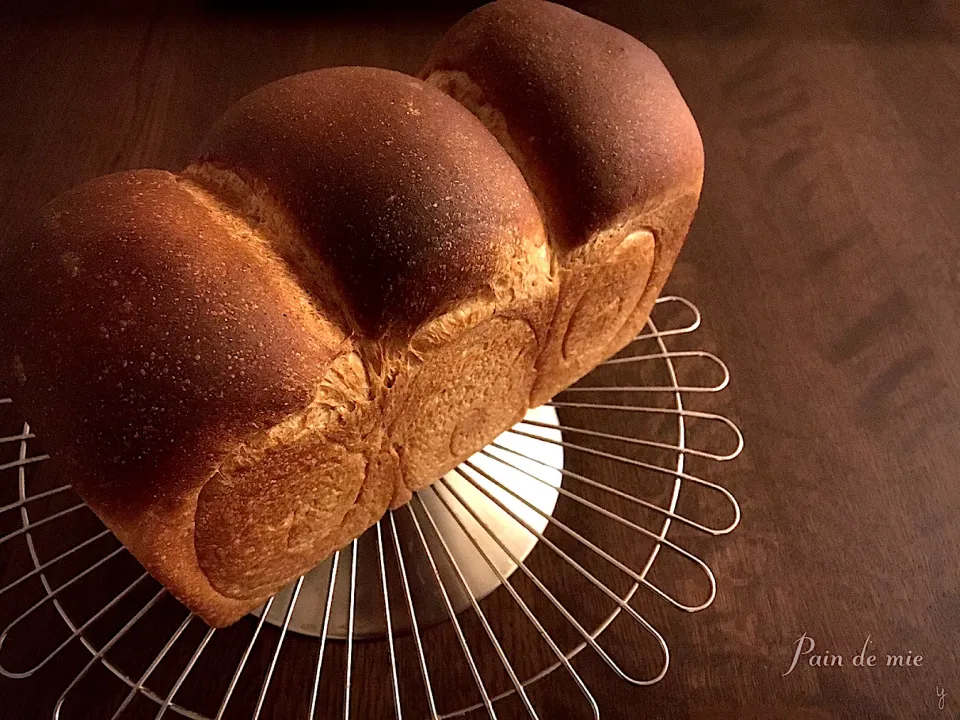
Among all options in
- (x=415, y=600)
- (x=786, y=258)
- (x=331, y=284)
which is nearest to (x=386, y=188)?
(x=331, y=284)

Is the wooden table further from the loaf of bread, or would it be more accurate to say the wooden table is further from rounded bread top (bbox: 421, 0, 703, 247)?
rounded bread top (bbox: 421, 0, 703, 247)

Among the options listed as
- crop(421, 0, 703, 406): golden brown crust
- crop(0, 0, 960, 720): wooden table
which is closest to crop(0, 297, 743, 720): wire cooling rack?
crop(0, 0, 960, 720): wooden table

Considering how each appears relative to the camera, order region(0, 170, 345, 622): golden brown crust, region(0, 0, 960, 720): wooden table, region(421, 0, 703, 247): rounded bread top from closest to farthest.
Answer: region(0, 170, 345, 622): golden brown crust
region(421, 0, 703, 247): rounded bread top
region(0, 0, 960, 720): wooden table

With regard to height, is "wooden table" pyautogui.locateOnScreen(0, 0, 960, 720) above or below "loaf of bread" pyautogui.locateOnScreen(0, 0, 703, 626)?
below

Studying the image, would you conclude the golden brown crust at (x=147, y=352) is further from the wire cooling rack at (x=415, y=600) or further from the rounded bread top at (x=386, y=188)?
the wire cooling rack at (x=415, y=600)

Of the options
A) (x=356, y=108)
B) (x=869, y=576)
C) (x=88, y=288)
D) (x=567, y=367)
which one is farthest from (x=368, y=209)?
(x=869, y=576)

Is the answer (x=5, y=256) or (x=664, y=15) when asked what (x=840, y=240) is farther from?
(x=5, y=256)
